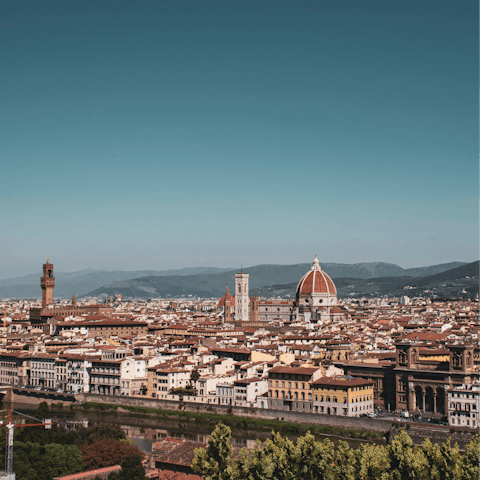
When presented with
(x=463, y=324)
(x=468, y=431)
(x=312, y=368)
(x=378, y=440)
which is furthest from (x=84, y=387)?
(x=463, y=324)

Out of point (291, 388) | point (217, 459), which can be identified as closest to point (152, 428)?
point (291, 388)

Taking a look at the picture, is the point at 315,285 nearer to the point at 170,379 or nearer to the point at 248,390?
the point at 170,379

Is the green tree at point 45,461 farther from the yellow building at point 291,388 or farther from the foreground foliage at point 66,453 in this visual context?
the yellow building at point 291,388

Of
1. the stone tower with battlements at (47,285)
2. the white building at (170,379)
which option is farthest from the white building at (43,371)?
the stone tower with battlements at (47,285)

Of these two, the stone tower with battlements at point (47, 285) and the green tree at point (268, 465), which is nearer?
the green tree at point (268, 465)

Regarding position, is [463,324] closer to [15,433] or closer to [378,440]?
[378,440]

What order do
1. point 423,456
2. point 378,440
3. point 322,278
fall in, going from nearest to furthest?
point 423,456 → point 378,440 → point 322,278

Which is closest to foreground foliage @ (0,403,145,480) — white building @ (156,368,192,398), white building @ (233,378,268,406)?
white building @ (233,378,268,406)
